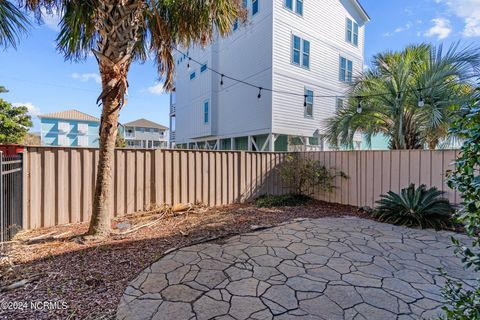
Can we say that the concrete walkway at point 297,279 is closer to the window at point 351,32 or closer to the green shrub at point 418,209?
the green shrub at point 418,209

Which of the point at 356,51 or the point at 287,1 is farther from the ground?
the point at 287,1

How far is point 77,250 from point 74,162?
6.97ft

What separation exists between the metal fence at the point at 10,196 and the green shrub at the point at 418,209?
6699 mm

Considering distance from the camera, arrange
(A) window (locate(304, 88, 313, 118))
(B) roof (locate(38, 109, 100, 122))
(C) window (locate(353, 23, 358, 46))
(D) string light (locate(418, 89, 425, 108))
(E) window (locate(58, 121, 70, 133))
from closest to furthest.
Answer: (D) string light (locate(418, 89, 425, 108))
(A) window (locate(304, 88, 313, 118))
(C) window (locate(353, 23, 358, 46))
(B) roof (locate(38, 109, 100, 122))
(E) window (locate(58, 121, 70, 133))

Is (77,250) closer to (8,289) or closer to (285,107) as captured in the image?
(8,289)

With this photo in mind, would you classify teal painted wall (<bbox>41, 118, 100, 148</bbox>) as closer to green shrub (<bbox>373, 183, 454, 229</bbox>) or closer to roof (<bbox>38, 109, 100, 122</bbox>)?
roof (<bbox>38, 109, 100, 122</bbox>)

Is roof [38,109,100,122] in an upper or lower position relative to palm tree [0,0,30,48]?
upper

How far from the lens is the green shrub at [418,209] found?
4.85m

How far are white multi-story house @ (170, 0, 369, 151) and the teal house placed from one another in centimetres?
1819

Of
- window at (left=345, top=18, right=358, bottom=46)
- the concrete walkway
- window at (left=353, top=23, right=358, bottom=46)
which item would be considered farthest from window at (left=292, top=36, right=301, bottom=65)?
the concrete walkway

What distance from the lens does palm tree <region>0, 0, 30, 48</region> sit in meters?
2.78

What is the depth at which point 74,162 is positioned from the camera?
15.9 feet

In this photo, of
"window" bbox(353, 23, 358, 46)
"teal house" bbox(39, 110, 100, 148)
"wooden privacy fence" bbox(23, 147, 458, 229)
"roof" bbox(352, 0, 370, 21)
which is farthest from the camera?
"teal house" bbox(39, 110, 100, 148)

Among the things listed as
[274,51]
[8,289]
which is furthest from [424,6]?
[8,289]
